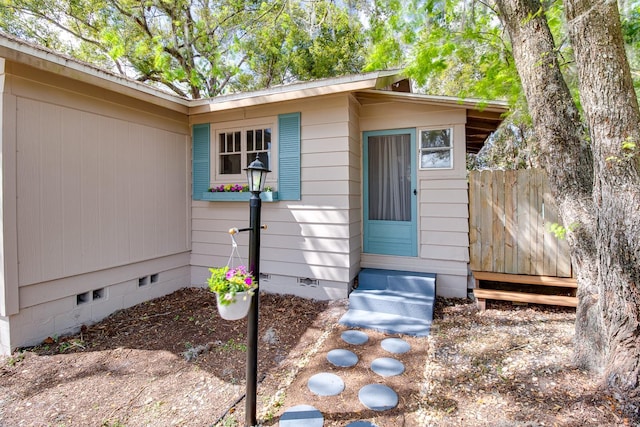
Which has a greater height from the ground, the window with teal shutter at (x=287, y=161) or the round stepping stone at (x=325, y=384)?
the window with teal shutter at (x=287, y=161)

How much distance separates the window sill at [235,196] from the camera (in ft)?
14.8

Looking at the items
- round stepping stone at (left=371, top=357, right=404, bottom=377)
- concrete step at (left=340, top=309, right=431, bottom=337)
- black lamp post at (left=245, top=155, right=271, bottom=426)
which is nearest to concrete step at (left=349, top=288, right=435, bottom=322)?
concrete step at (left=340, top=309, right=431, bottom=337)

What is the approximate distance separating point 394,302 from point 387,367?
112 cm

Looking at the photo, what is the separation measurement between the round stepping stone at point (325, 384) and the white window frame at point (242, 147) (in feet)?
9.31

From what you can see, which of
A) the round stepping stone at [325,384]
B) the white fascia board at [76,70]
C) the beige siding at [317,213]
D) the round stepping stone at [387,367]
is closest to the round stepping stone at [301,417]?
the round stepping stone at [325,384]

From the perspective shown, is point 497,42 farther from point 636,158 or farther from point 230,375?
point 230,375

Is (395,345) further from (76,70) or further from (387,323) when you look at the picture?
(76,70)

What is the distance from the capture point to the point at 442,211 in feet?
14.2

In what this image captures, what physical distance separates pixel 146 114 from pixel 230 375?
3776mm

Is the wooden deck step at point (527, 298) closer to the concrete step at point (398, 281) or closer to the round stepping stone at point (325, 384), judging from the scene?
the concrete step at point (398, 281)

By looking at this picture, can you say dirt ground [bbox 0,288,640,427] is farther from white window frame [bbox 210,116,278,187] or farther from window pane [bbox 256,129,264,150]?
window pane [bbox 256,129,264,150]

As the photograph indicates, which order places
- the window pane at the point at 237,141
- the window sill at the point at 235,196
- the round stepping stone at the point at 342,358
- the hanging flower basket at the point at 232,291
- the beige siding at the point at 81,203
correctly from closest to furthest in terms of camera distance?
1. the hanging flower basket at the point at 232,291
2. the round stepping stone at the point at 342,358
3. the beige siding at the point at 81,203
4. the window sill at the point at 235,196
5. the window pane at the point at 237,141

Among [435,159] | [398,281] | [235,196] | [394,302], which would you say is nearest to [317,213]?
[235,196]

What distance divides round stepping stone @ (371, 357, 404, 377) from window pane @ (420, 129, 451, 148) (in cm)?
298
